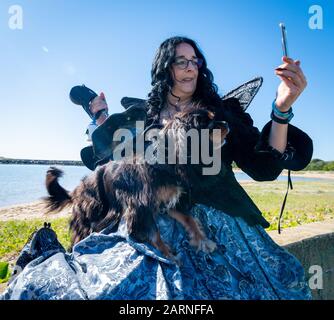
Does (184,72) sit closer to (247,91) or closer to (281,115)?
(247,91)

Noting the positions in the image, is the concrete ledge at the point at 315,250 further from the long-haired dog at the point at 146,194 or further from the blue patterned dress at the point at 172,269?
the long-haired dog at the point at 146,194

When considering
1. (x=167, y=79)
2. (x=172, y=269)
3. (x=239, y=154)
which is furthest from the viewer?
(x=167, y=79)

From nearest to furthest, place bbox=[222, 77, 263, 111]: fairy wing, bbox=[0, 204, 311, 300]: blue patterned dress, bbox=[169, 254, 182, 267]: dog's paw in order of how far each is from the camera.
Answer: bbox=[0, 204, 311, 300]: blue patterned dress, bbox=[169, 254, 182, 267]: dog's paw, bbox=[222, 77, 263, 111]: fairy wing

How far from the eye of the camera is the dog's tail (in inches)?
76.7

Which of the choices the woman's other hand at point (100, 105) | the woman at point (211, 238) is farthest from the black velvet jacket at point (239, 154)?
the woman's other hand at point (100, 105)

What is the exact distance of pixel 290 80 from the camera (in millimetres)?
1688

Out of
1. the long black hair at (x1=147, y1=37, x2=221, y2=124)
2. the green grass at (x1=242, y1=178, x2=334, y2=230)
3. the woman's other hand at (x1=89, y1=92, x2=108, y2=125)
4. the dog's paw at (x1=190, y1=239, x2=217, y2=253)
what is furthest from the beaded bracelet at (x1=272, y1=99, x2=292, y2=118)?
the green grass at (x1=242, y1=178, x2=334, y2=230)

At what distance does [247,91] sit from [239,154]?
18.9 inches

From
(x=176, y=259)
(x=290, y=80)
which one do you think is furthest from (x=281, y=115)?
A: (x=176, y=259)

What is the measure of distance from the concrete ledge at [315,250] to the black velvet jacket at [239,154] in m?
0.71

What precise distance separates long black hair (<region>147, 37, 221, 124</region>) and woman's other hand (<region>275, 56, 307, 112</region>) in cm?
59

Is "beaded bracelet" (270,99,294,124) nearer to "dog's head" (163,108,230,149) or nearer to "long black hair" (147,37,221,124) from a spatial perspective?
"dog's head" (163,108,230,149)
